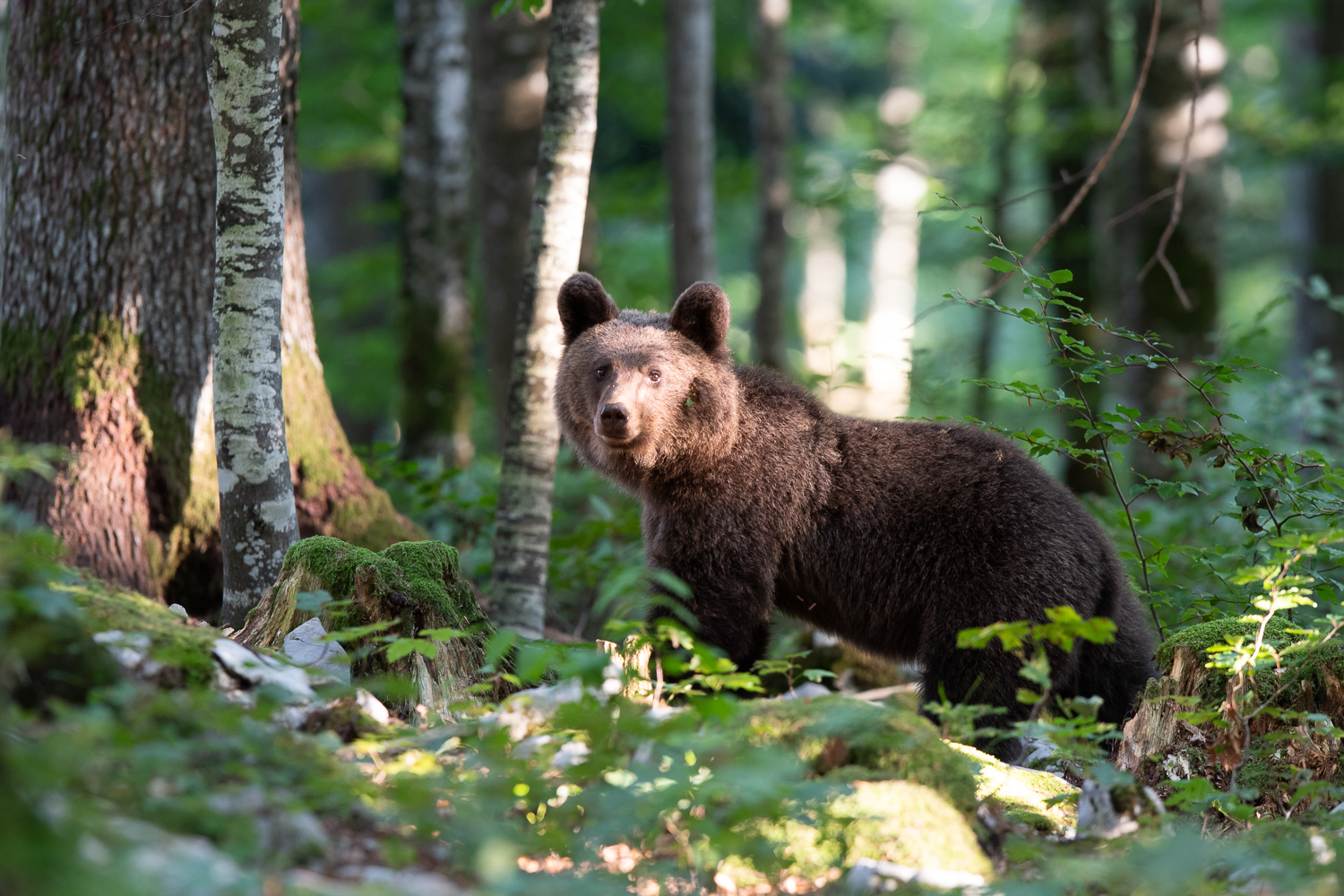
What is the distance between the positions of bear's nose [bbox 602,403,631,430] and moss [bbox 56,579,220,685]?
203 cm

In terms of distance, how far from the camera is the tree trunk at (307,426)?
588 cm

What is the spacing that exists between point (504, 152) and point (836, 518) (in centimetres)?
682

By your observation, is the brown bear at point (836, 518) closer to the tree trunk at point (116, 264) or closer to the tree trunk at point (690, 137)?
the tree trunk at point (116, 264)

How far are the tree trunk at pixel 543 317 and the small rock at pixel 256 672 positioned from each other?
2584mm

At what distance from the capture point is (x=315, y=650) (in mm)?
4098

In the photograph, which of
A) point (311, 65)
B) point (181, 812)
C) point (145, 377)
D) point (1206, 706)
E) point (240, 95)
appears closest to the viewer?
point (181, 812)

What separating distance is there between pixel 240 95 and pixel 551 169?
6.24 ft

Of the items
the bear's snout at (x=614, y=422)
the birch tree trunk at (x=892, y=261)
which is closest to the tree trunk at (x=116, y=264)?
the bear's snout at (x=614, y=422)

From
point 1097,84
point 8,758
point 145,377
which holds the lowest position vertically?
point 8,758

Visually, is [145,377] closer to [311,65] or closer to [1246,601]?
[1246,601]

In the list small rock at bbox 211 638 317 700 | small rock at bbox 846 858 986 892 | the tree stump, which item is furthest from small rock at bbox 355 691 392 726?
the tree stump

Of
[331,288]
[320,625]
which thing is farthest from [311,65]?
[320,625]

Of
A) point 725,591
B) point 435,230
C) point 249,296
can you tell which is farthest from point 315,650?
point 435,230

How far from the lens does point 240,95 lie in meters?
4.50
